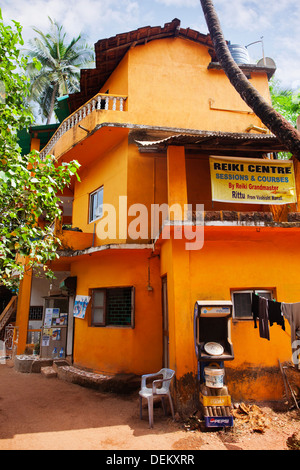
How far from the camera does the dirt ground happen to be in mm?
5164

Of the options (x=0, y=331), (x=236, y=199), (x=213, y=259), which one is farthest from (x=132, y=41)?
(x=0, y=331)

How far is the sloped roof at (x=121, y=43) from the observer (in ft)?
33.5

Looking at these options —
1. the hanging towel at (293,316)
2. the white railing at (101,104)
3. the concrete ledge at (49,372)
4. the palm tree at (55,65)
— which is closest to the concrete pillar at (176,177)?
the hanging towel at (293,316)

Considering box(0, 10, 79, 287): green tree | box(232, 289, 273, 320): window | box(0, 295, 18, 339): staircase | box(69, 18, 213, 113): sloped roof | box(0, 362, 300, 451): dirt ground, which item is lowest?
box(0, 362, 300, 451): dirt ground

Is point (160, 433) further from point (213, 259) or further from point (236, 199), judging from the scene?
point (236, 199)

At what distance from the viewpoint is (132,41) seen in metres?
10.4

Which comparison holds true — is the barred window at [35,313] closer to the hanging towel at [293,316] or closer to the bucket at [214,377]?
the bucket at [214,377]

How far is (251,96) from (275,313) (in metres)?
4.11

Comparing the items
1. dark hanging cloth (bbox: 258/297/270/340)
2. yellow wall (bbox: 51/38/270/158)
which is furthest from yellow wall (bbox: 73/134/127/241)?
dark hanging cloth (bbox: 258/297/270/340)

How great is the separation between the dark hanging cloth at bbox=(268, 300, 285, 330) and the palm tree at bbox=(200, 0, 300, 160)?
313 cm

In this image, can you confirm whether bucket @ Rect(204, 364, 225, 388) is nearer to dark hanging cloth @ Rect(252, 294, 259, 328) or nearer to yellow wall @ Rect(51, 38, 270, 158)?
dark hanging cloth @ Rect(252, 294, 259, 328)

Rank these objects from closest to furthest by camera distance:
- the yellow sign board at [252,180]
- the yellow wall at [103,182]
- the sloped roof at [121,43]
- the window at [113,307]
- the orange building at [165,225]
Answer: the orange building at [165,225] → the yellow sign board at [252,180] → the window at [113,307] → the yellow wall at [103,182] → the sloped roof at [121,43]

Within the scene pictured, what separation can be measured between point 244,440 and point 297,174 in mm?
6106

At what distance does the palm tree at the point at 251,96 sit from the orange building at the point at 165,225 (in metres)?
1.65
